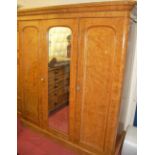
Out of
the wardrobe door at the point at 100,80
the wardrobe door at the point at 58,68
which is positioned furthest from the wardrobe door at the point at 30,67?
the wardrobe door at the point at 100,80

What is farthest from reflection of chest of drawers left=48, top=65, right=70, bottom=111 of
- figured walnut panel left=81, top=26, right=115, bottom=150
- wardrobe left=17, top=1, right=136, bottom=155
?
figured walnut panel left=81, top=26, right=115, bottom=150

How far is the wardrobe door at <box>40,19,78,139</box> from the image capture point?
1.93m

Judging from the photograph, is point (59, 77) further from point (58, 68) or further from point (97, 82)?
point (97, 82)

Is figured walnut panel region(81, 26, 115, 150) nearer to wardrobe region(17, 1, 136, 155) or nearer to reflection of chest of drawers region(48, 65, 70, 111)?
wardrobe region(17, 1, 136, 155)

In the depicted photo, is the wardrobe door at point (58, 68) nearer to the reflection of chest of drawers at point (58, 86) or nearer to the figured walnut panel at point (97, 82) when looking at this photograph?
the reflection of chest of drawers at point (58, 86)

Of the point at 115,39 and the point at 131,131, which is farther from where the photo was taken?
the point at 131,131

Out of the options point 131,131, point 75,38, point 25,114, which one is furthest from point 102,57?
point 25,114

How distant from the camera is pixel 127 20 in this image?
60.3 inches

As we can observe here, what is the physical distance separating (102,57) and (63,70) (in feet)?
2.03

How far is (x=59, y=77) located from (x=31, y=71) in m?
0.52

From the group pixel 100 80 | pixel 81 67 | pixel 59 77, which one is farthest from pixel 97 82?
pixel 59 77

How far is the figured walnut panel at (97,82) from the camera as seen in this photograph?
1.68 metres
